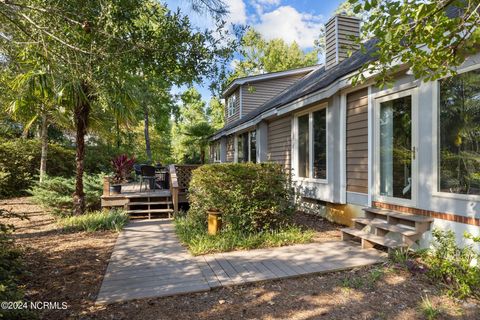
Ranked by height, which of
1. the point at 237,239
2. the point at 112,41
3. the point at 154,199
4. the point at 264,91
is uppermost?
the point at 264,91

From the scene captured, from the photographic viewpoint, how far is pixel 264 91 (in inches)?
609

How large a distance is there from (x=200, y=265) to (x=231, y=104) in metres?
14.0

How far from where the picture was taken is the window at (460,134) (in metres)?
3.64

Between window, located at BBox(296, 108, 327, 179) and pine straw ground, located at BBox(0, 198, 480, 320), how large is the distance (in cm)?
337

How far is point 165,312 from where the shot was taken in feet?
9.25

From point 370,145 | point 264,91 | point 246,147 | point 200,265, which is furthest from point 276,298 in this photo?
point 264,91

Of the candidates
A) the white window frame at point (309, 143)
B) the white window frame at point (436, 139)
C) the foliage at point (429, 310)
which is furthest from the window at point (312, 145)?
the foliage at point (429, 310)

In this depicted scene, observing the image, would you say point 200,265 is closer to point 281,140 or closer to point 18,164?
point 281,140

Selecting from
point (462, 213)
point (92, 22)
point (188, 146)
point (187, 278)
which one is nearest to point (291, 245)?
point (187, 278)

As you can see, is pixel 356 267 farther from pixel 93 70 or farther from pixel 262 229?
pixel 93 70

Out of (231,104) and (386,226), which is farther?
(231,104)

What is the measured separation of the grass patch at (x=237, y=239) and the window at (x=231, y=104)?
466 inches

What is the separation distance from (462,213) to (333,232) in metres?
2.37

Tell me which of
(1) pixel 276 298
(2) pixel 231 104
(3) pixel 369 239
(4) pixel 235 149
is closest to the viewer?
(1) pixel 276 298
